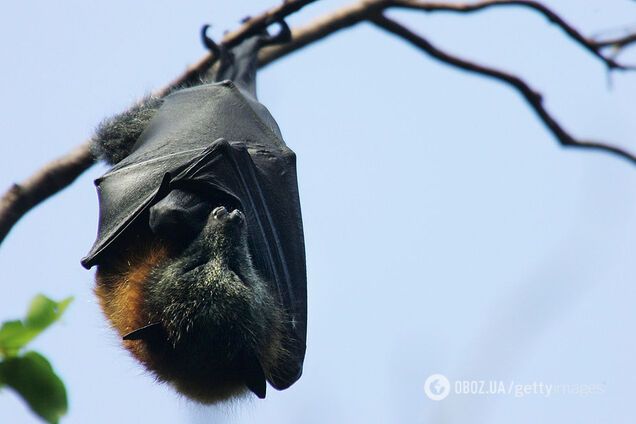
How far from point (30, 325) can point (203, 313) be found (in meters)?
3.19

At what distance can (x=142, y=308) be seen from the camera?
569 cm

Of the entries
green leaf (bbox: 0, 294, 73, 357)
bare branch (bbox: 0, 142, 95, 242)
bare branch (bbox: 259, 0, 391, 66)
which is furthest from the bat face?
green leaf (bbox: 0, 294, 73, 357)

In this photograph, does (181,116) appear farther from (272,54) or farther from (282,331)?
(282,331)

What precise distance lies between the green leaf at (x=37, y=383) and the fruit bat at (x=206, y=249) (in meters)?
3.19

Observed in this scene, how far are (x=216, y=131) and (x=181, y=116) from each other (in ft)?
1.12

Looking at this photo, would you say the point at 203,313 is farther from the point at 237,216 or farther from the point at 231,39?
the point at 231,39

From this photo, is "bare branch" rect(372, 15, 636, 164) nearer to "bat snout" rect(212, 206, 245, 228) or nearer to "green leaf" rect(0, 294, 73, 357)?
"bat snout" rect(212, 206, 245, 228)

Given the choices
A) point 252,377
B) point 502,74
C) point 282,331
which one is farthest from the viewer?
point 502,74

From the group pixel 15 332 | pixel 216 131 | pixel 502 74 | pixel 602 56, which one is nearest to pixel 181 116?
pixel 216 131

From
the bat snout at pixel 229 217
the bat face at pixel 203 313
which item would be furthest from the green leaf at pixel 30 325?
the bat snout at pixel 229 217

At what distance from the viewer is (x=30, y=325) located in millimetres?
2309

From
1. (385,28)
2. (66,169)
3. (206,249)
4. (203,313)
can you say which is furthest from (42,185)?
(385,28)

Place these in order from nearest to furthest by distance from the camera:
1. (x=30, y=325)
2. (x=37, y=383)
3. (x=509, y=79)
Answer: (x=37, y=383) < (x=30, y=325) < (x=509, y=79)

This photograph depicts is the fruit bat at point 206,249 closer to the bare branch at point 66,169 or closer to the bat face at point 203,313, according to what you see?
the bat face at point 203,313
